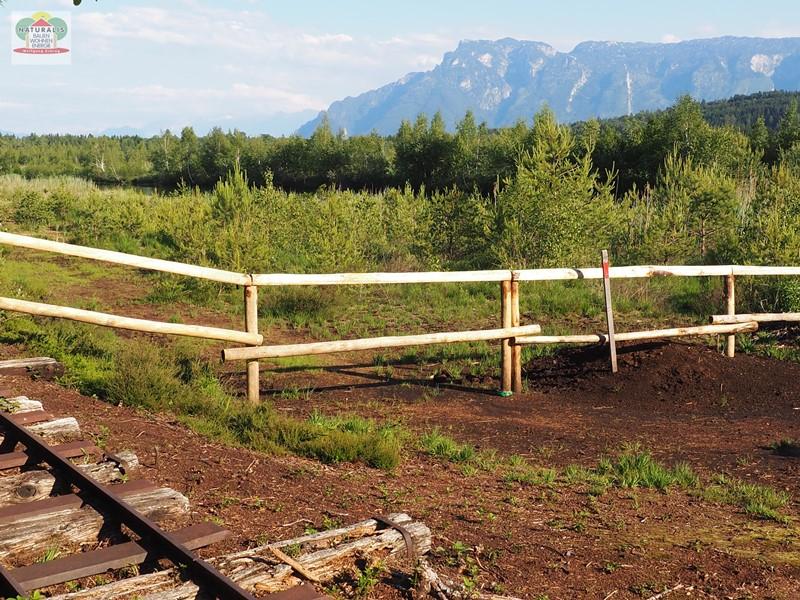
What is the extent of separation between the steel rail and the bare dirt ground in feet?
1.24

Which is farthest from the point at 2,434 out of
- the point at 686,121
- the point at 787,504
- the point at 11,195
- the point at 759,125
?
the point at 759,125

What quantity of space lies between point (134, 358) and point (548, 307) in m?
7.29

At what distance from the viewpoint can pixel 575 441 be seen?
745 centimetres

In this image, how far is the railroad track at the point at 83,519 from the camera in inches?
134

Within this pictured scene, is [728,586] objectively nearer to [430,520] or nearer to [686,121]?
[430,520]

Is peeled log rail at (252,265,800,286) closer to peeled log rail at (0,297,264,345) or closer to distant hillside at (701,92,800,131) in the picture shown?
peeled log rail at (0,297,264,345)

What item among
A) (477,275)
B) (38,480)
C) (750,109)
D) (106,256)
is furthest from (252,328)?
(750,109)

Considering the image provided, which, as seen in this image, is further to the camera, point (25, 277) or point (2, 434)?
point (25, 277)

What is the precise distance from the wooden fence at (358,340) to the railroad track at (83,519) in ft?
6.84

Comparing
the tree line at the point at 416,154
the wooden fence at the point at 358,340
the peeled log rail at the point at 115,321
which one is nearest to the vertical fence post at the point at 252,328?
the wooden fence at the point at 358,340

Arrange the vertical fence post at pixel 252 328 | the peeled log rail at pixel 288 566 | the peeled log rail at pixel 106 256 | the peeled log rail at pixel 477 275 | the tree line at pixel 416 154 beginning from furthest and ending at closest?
the tree line at pixel 416 154 < the peeled log rail at pixel 477 275 < the vertical fence post at pixel 252 328 < the peeled log rail at pixel 106 256 < the peeled log rail at pixel 288 566

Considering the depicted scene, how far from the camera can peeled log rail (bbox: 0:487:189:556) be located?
12.6 ft

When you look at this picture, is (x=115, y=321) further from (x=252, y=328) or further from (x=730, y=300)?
(x=730, y=300)

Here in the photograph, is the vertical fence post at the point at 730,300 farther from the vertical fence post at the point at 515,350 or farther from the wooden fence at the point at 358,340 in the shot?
the vertical fence post at the point at 515,350
